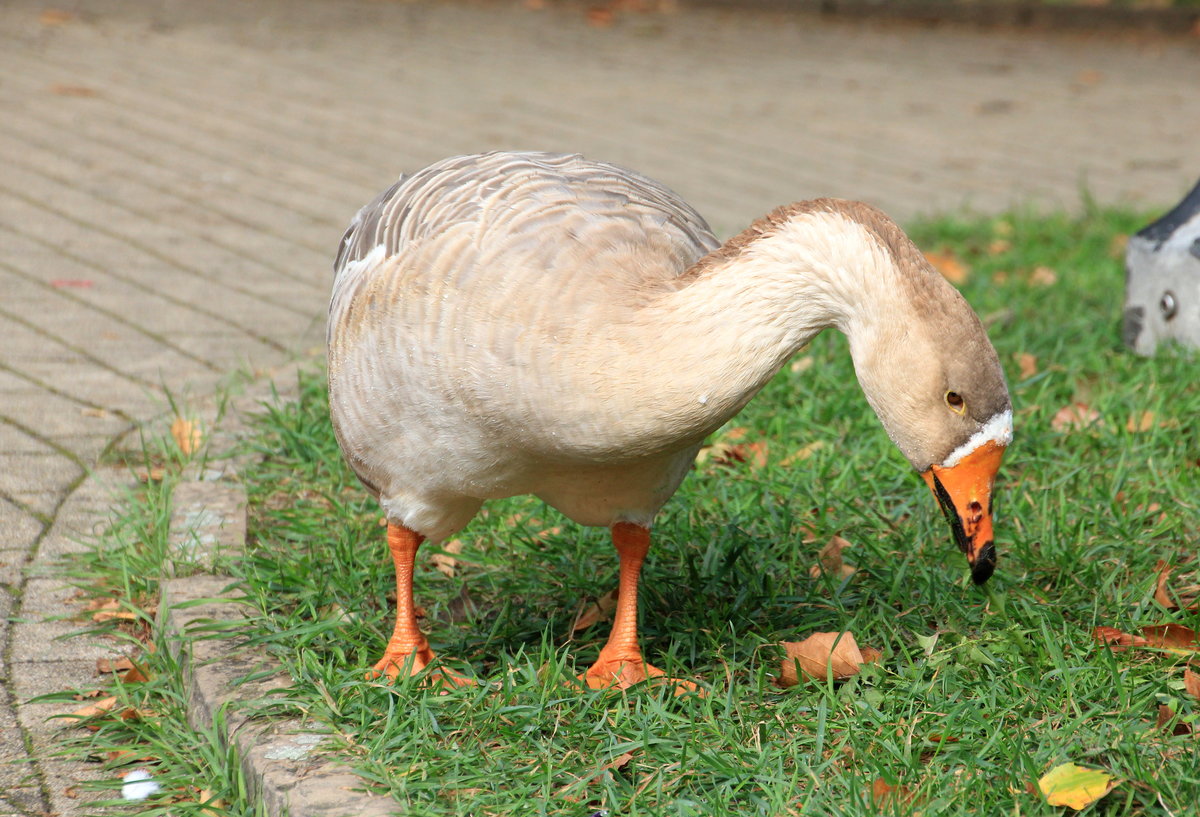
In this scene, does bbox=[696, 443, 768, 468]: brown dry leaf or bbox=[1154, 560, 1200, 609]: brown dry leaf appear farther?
bbox=[696, 443, 768, 468]: brown dry leaf

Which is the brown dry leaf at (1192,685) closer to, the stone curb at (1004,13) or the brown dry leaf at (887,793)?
the brown dry leaf at (887,793)

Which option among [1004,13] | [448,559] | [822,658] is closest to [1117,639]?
[822,658]

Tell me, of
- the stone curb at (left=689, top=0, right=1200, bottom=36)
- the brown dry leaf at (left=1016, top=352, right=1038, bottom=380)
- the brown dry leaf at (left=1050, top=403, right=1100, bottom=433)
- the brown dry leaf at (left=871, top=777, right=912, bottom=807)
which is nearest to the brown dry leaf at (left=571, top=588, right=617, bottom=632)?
the brown dry leaf at (left=871, top=777, right=912, bottom=807)

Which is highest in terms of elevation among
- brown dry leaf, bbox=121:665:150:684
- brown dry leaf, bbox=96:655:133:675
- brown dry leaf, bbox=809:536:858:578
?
brown dry leaf, bbox=809:536:858:578

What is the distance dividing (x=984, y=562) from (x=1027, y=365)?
2.50 m

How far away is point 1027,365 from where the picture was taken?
489cm

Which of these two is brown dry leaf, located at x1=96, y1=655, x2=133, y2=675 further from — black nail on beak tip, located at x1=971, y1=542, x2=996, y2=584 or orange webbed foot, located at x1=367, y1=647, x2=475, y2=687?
black nail on beak tip, located at x1=971, y1=542, x2=996, y2=584

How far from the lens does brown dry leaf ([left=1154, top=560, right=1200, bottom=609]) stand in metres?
3.29

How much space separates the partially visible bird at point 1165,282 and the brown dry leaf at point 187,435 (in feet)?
11.6

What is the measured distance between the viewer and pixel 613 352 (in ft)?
8.23

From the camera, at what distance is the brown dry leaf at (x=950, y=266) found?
6.02m

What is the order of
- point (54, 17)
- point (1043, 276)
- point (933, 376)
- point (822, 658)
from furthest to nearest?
1. point (54, 17)
2. point (1043, 276)
3. point (822, 658)
4. point (933, 376)

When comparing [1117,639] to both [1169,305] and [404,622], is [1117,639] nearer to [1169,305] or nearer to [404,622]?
[404,622]

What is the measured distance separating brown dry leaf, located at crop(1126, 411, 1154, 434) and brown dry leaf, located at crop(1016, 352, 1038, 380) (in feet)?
1.58
